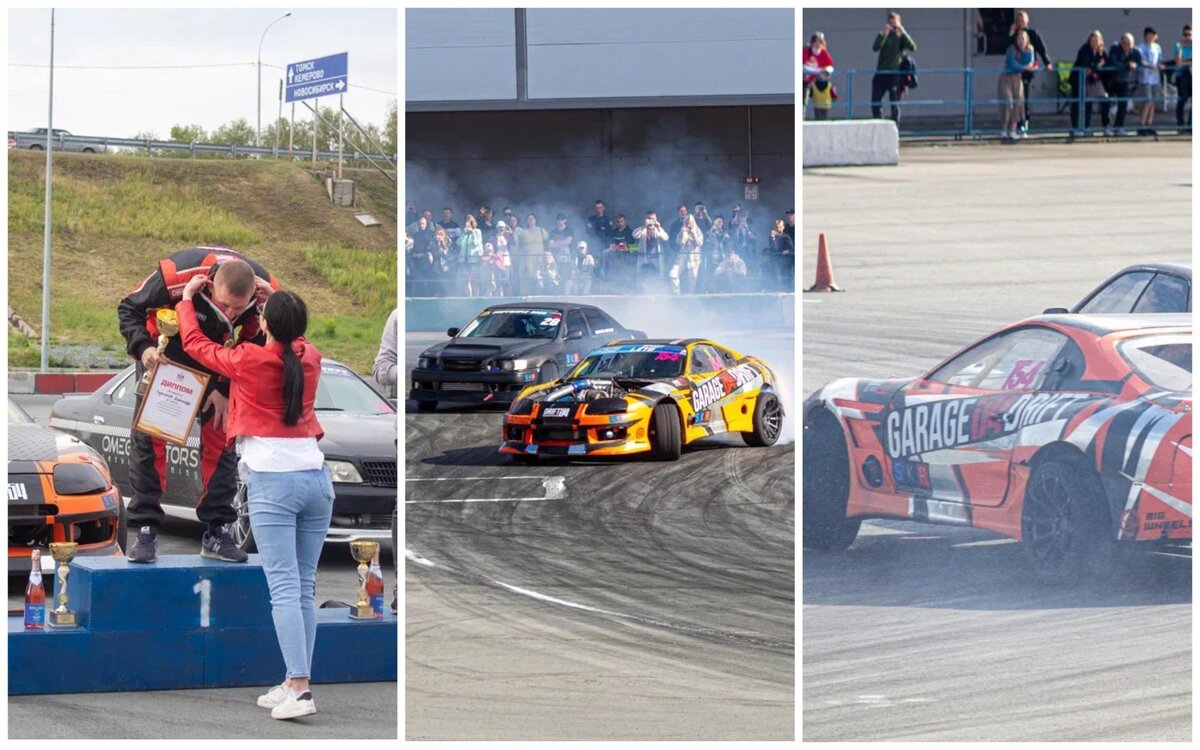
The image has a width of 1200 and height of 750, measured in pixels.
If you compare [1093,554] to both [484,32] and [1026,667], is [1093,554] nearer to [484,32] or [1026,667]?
[1026,667]

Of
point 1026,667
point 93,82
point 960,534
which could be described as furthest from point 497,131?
point 960,534

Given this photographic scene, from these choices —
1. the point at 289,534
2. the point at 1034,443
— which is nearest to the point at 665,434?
the point at 1034,443

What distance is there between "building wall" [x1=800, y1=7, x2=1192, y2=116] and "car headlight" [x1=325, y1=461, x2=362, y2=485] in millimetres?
20433

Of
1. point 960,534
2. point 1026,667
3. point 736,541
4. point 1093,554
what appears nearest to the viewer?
point 1026,667

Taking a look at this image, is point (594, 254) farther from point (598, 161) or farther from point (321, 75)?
point (321, 75)

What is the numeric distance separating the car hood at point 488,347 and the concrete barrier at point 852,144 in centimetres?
1521

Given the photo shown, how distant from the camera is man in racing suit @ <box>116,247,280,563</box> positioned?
598cm

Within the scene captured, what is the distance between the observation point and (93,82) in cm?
611

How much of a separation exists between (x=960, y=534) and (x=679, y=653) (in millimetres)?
2101

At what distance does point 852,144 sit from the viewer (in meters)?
21.8

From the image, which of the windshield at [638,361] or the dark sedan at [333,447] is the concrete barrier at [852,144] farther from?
the dark sedan at [333,447]

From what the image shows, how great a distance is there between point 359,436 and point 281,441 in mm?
1054

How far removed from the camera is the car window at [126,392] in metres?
6.10

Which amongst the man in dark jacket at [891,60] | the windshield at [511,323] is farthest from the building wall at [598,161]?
the man in dark jacket at [891,60]
